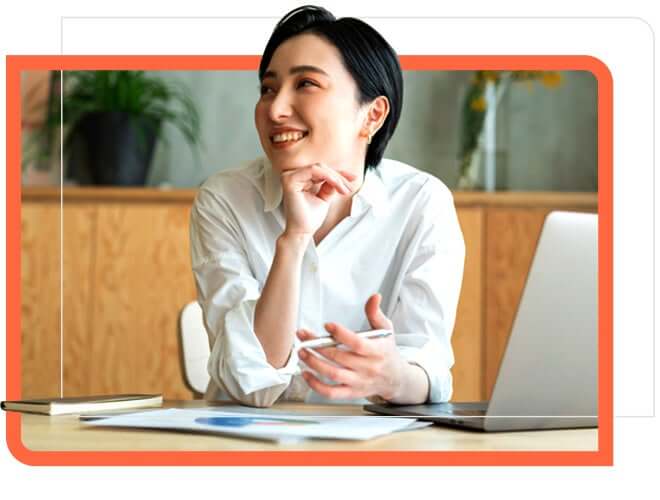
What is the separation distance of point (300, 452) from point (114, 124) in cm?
158

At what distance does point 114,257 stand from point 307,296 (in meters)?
1.04

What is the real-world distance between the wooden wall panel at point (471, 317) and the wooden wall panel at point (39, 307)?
90cm

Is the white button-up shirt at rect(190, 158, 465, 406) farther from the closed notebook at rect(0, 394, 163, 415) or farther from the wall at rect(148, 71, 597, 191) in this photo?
the wall at rect(148, 71, 597, 191)

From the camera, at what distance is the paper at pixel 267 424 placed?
2.60 ft

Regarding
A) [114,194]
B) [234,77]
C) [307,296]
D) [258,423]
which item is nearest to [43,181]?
[114,194]

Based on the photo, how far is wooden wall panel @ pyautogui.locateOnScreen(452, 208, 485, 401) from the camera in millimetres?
2037

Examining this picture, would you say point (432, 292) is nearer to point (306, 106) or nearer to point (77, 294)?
point (306, 106)

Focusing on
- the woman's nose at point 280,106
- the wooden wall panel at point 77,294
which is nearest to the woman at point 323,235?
the woman's nose at point 280,106

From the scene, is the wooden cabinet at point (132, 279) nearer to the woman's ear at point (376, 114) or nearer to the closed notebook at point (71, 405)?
the woman's ear at point (376, 114)

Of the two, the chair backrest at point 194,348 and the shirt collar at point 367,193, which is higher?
the shirt collar at point 367,193

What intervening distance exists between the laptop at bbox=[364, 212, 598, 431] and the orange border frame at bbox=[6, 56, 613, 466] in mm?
38

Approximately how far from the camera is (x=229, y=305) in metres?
1.15


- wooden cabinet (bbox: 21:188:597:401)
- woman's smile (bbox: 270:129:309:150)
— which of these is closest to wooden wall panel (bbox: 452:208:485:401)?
wooden cabinet (bbox: 21:188:597:401)

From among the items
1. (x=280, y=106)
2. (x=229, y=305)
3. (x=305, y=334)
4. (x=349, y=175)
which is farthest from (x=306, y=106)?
(x=305, y=334)
